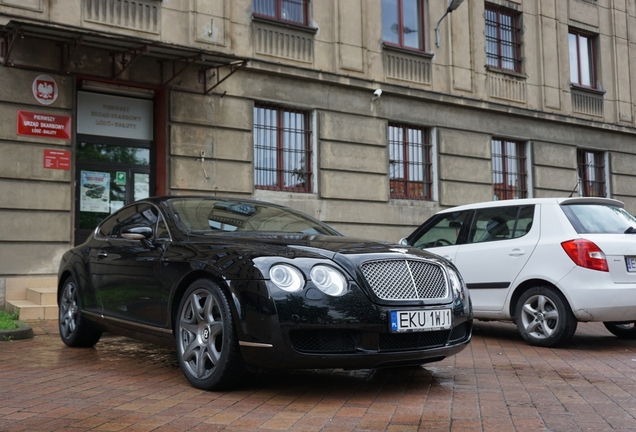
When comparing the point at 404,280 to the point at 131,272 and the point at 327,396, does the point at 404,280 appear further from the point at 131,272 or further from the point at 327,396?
the point at 131,272

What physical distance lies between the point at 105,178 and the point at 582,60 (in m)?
14.4

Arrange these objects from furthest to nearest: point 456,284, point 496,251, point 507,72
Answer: point 507,72
point 496,251
point 456,284

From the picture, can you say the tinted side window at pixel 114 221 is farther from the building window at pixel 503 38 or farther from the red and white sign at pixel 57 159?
the building window at pixel 503 38

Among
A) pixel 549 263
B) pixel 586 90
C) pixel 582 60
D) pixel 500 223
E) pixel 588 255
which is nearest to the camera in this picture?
pixel 588 255

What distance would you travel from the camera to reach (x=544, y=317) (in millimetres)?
7523

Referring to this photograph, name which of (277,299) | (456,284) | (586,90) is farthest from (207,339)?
(586,90)

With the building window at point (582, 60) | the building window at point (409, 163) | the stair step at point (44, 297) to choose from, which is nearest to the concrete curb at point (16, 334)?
the stair step at point (44, 297)

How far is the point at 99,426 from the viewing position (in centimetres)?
388

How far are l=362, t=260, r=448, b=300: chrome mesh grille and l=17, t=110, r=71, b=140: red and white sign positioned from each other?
8.58 meters

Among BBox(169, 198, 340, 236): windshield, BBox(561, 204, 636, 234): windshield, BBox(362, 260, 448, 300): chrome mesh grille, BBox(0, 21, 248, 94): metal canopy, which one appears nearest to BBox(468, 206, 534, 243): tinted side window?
BBox(561, 204, 636, 234): windshield

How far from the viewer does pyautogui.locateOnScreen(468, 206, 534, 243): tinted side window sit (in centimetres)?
795

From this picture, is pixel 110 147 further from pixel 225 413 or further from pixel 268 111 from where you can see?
pixel 225 413

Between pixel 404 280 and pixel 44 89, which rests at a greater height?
pixel 44 89

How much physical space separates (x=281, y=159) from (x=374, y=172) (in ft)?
7.42
